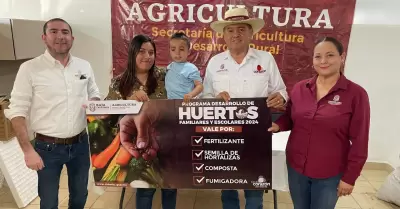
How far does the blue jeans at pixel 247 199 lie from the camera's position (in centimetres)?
190

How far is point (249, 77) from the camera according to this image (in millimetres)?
1775

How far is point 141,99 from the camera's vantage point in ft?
5.78

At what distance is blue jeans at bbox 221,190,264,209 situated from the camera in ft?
6.23

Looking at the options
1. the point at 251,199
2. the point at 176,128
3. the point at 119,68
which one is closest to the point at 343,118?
the point at 251,199

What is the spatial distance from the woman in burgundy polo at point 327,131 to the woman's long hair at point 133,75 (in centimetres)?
84

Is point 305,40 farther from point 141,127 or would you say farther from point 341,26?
point 141,127

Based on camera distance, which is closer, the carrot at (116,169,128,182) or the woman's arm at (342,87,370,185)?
the woman's arm at (342,87,370,185)

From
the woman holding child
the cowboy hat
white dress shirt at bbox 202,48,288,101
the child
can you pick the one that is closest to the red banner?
the child

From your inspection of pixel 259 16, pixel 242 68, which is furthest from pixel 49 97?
pixel 259 16

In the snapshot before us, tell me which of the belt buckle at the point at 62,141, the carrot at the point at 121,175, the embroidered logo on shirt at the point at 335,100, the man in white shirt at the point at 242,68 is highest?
the man in white shirt at the point at 242,68

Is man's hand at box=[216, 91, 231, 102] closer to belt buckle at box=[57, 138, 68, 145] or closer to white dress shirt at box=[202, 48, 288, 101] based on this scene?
white dress shirt at box=[202, 48, 288, 101]

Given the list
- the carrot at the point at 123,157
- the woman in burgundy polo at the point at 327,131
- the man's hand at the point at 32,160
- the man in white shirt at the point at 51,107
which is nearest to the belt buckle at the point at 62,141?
the man in white shirt at the point at 51,107

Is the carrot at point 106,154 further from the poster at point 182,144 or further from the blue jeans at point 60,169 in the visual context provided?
the blue jeans at point 60,169

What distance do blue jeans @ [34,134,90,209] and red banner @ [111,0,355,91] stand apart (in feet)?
5.79
